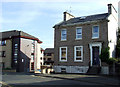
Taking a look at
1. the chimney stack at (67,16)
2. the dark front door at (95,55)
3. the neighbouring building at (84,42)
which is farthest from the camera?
the chimney stack at (67,16)

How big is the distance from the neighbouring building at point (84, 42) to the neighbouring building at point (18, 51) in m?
12.7

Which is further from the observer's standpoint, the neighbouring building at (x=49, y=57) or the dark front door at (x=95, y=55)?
the neighbouring building at (x=49, y=57)

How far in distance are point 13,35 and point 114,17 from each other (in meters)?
22.5

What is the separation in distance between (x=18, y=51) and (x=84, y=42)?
1728 cm

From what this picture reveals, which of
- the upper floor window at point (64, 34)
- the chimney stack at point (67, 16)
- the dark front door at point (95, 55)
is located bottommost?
the dark front door at point (95, 55)

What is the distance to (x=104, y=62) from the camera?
24.1 m

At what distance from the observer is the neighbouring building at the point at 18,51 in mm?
38312

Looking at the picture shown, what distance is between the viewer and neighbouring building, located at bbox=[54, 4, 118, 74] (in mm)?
24703

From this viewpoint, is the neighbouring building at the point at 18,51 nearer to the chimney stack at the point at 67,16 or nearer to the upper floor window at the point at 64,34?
the chimney stack at the point at 67,16

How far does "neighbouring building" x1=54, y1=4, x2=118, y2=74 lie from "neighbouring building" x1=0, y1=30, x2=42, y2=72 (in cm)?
1269

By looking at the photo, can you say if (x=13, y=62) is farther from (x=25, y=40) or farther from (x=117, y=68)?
(x=117, y=68)

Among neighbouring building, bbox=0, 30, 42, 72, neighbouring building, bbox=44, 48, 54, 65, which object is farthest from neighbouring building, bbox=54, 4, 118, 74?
neighbouring building, bbox=44, 48, 54, 65

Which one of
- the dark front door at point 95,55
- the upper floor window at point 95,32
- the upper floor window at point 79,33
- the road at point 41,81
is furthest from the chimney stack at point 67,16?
the road at point 41,81

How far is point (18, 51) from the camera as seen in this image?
38.1m
